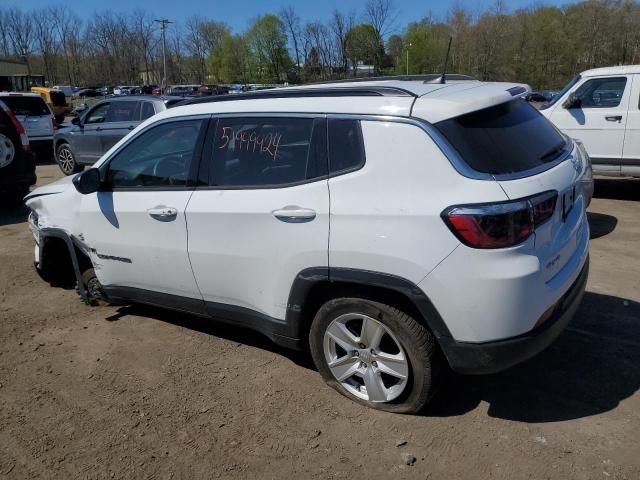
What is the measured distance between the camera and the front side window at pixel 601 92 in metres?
7.93

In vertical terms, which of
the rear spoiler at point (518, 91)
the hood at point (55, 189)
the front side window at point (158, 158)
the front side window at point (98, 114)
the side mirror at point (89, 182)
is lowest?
the hood at point (55, 189)

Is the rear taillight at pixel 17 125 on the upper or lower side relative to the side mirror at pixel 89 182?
upper

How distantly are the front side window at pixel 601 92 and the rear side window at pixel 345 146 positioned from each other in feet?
22.0

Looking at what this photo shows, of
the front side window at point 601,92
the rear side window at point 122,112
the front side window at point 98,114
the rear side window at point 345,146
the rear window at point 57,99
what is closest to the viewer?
the rear side window at point 345,146

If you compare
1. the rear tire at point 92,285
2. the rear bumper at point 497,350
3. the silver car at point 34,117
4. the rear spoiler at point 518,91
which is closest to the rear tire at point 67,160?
the silver car at point 34,117

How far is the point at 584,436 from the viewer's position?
110 inches

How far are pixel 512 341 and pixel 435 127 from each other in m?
1.09

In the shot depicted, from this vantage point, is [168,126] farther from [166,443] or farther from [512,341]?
[512,341]

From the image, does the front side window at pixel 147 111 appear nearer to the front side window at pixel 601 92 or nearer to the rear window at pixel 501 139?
the front side window at pixel 601 92

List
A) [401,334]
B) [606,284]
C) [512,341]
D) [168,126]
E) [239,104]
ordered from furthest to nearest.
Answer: [606,284] < [168,126] < [239,104] < [401,334] < [512,341]

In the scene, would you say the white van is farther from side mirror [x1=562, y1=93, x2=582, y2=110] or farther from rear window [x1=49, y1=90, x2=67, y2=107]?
rear window [x1=49, y1=90, x2=67, y2=107]

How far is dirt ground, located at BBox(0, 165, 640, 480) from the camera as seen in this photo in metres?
2.69

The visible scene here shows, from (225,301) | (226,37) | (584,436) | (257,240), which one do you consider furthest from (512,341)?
(226,37)

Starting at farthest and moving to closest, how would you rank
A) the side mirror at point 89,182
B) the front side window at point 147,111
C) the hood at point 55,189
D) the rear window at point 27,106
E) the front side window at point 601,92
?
the rear window at point 27,106 < the front side window at point 147,111 < the front side window at point 601,92 < the hood at point 55,189 < the side mirror at point 89,182
